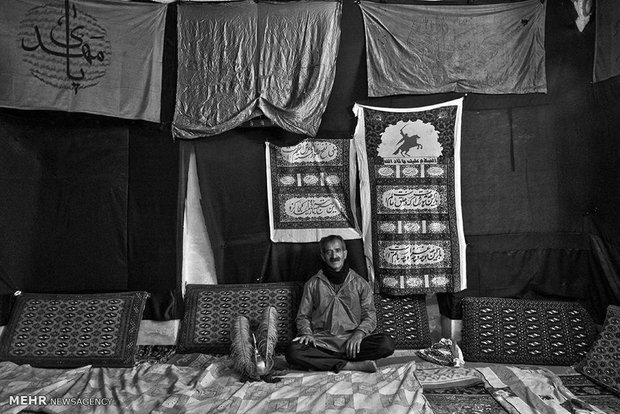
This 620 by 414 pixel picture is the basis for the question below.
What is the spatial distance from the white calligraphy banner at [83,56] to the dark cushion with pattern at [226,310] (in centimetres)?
133

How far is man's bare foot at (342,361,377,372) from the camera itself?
2.78 meters

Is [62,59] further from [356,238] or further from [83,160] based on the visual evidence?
[356,238]

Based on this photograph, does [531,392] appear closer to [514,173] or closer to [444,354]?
[444,354]

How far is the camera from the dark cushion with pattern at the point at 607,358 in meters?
2.61

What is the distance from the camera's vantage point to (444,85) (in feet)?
11.1

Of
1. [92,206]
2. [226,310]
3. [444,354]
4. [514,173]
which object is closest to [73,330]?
[92,206]

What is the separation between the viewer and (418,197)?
3.40 meters

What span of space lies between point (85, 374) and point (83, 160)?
5.04 ft

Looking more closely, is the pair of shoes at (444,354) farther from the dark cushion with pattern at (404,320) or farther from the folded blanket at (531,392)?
the folded blanket at (531,392)

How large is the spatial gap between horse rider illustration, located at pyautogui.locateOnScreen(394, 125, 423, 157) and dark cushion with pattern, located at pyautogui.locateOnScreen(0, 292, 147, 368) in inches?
82.8

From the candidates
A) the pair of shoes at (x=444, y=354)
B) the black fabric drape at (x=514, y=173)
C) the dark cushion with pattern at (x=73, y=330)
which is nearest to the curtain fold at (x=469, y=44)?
the black fabric drape at (x=514, y=173)

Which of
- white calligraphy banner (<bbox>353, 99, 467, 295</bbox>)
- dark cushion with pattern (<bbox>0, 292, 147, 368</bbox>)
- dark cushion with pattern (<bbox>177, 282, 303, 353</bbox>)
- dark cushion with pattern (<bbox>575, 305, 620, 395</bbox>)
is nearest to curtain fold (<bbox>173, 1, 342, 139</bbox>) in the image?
white calligraphy banner (<bbox>353, 99, 467, 295</bbox>)

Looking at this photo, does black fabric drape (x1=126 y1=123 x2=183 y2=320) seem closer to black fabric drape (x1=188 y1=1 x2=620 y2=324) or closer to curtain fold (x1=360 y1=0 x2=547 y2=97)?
black fabric drape (x1=188 y1=1 x2=620 y2=324)

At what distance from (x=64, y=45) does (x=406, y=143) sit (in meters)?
2.49
